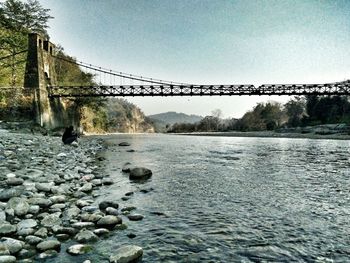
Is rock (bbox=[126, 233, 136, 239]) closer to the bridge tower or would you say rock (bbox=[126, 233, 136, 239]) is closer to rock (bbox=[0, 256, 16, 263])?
rock (bbox=[0, 256, 16, 263])

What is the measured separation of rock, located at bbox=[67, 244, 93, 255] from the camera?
4093mm

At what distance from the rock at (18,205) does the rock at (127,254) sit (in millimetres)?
2338

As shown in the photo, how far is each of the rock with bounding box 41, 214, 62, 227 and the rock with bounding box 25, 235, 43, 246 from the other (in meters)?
0.59

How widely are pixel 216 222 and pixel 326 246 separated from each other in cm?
197

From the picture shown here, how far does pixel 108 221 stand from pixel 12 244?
1.62 meters

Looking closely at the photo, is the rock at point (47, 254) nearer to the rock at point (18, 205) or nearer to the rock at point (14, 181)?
the rock at point (18, 205)

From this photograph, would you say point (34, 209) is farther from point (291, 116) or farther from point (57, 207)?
point (291, 116)

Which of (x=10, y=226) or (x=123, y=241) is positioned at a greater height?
(x=10, y=226)

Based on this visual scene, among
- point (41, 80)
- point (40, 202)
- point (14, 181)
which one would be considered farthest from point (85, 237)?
point (41, 80)

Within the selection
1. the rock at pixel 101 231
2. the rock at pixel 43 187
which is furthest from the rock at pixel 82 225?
the rock at pixel 43 187

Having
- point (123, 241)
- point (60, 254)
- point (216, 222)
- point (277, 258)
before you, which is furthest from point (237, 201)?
point (60, 254)

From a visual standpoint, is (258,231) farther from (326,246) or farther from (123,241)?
(123,241)

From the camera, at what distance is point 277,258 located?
166 inches

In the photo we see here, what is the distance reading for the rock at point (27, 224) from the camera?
4691mm
